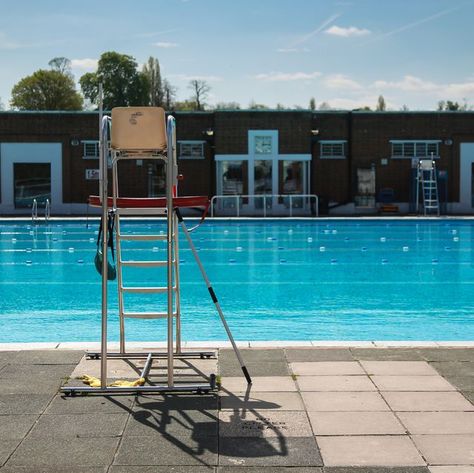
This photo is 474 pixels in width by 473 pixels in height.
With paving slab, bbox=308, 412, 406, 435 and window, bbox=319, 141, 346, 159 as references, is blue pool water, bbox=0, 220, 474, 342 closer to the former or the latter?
paving slab, bbox=308, 412, 406, 435

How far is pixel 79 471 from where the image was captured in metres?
4.04

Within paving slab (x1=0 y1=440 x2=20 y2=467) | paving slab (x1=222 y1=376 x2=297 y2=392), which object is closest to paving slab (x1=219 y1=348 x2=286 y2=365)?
paving slab (x1=222 y1=376 x2=297 y2=392)

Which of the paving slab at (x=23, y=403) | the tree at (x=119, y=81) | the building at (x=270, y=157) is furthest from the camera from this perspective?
the tree at (x=119, y=81)

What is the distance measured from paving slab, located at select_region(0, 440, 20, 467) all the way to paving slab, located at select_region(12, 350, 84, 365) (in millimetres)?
1982

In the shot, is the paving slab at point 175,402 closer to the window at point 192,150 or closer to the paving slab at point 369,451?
the paving slab at point 369,451

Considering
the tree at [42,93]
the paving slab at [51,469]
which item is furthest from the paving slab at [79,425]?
the tree at [42,93]

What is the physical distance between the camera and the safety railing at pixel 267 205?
32.4 meters

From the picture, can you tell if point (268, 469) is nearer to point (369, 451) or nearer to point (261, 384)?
point (369, 451)

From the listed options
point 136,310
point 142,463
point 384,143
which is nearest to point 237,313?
point 136,310

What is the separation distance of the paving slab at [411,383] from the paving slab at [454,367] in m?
0.19

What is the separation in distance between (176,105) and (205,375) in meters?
76.6

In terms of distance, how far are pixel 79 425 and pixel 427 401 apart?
238cm

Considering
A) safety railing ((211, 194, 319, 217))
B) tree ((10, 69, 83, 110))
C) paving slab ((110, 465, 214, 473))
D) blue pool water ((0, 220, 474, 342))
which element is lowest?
blue pool water ((0, 220, 474, 342))

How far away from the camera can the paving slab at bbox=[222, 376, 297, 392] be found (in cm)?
563
